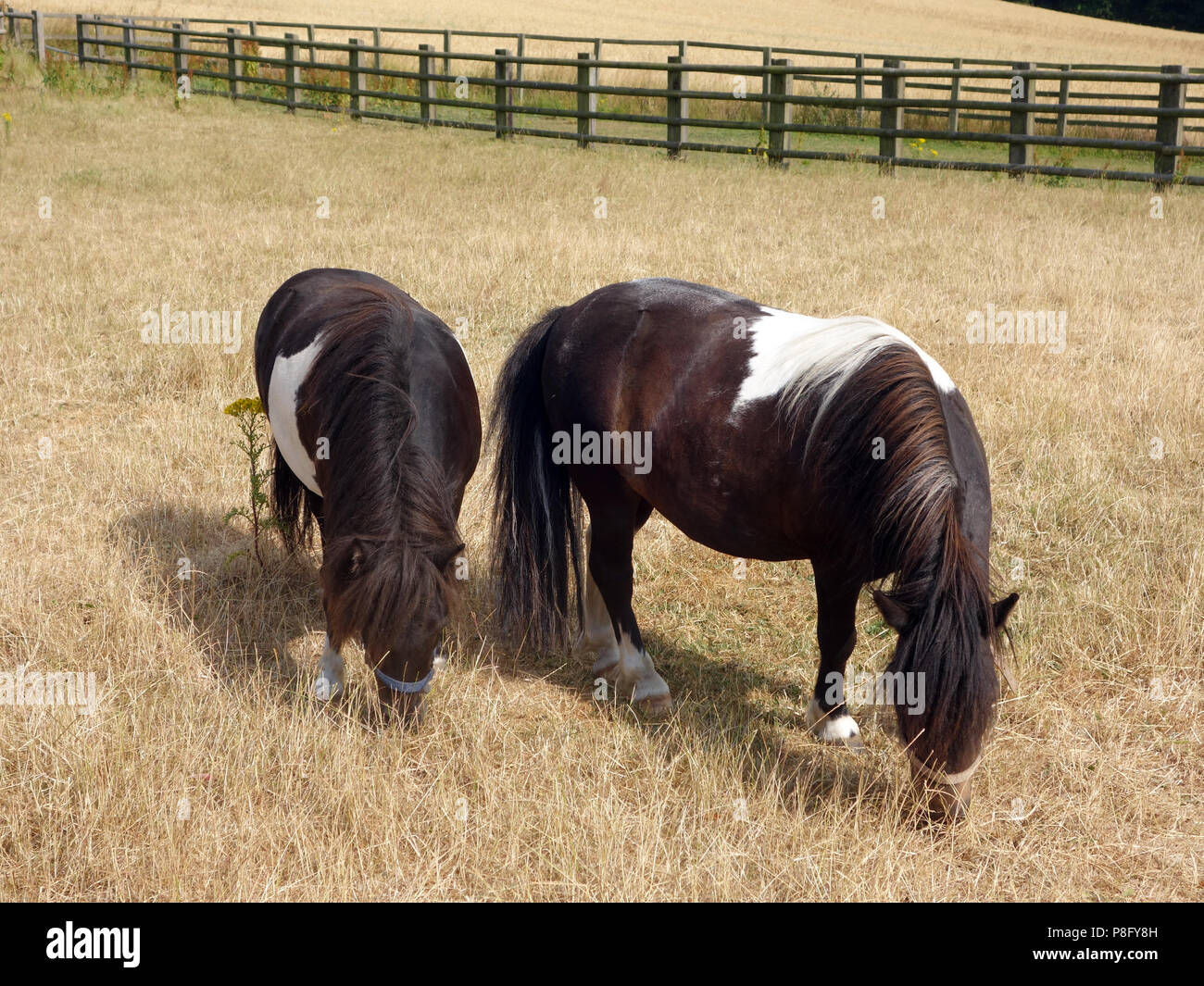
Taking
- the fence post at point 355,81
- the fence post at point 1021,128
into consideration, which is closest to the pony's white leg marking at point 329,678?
the fence post at point 1021,128

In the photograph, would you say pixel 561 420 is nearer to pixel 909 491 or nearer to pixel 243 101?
pixel 909 491

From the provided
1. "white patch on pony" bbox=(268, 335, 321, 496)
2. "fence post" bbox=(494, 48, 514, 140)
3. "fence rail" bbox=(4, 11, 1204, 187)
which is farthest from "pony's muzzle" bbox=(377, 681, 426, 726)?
"fence post" bbox=(494, 48, 514, 140)

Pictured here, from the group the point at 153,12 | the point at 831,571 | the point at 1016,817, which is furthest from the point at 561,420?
the point at 153,12

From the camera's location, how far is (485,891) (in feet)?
9.29

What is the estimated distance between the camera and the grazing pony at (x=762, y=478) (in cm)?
279

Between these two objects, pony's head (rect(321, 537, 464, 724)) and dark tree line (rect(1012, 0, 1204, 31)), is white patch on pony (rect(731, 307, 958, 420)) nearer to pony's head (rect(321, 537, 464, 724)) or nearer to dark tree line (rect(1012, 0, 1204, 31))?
pony's head (rect(321, 537, 464, 724))

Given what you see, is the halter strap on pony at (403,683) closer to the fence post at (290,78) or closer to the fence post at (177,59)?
the fence post at (290,78)

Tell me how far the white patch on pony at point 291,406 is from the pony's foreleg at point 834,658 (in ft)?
6.13

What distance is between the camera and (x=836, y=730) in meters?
3.61

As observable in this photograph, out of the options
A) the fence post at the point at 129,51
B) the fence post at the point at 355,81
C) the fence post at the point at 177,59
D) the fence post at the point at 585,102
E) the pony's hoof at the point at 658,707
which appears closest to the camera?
the pony's hoof at the point at 658,707

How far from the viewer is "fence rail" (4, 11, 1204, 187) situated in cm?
1409

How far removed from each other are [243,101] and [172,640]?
845 inches

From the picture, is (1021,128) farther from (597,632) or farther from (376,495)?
(376,495)

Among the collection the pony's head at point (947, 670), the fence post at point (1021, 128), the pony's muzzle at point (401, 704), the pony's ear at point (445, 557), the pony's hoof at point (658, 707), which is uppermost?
the fence post at point (1021, 128)
